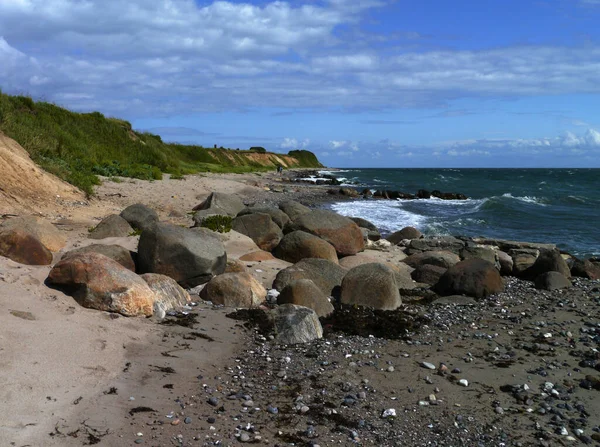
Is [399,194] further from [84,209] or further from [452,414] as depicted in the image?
[452,414]

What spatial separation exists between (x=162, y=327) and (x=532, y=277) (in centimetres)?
1022

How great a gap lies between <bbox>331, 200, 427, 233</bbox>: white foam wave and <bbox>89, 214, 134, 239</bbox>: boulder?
12515 mm

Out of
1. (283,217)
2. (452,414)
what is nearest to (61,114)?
(283,217)

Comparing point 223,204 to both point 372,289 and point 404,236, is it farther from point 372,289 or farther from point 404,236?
point 372,289

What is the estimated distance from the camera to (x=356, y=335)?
869cm

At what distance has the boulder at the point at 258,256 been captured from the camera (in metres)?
12.4

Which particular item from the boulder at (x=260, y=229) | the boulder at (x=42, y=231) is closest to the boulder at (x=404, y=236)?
the boulder at (x=260, y=229)

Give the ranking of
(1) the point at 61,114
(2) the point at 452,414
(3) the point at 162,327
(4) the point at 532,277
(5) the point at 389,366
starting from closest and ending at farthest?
1. (2) the point at 452,414
2. (5) the point at 389,366
3. (3) the point at 162,327
4. (4) the point at 532,277
5. (1) the point at 61,114

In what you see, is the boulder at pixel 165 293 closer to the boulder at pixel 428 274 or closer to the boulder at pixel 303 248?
the boulder at pixel 303 248

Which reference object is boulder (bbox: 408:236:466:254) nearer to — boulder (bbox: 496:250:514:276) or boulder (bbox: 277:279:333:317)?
boulder (bbox: 496:250:514:276)

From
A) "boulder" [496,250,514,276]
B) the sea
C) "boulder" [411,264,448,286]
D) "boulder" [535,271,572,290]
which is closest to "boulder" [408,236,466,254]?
"boulder" [496,250,514,276]

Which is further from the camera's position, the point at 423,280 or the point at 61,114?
the point at 61,114

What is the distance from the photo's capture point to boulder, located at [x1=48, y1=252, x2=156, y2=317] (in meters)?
7.73

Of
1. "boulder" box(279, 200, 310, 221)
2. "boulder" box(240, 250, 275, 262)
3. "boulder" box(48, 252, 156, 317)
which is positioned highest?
"boulder" box(279, 200, 310, 221)
